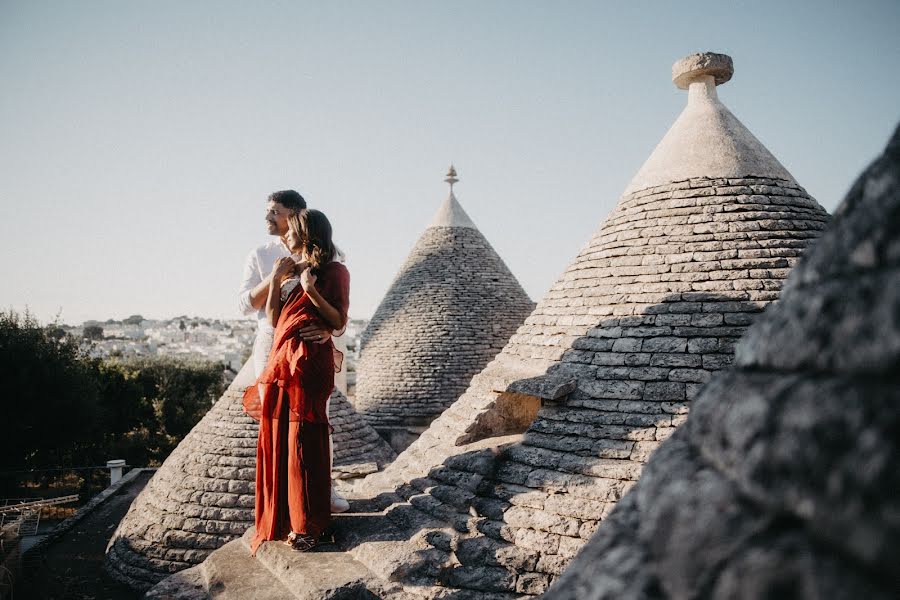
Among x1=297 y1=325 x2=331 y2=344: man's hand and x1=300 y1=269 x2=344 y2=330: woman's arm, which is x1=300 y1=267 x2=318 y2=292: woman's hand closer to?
x1=300 y1=269 x2=344 y2=330: woman's arm

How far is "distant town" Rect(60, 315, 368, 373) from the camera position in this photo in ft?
137

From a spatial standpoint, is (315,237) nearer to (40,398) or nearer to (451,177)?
(451,177)

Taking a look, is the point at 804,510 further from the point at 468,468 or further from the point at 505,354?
the point at 505,354

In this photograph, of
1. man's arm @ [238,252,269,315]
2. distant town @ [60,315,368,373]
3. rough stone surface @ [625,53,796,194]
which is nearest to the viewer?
A: man's arm @ [238,252,269,315]

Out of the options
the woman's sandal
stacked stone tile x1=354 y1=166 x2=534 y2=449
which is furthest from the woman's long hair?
stacked stone tile x1=354 y1=166 x2=534 y2=449

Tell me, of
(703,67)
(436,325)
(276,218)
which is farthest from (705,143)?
(436,325)

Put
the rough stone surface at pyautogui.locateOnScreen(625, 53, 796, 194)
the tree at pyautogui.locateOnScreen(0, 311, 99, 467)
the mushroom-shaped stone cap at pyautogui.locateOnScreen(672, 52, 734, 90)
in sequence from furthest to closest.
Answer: the tree at pyautogui.locateOnScreen(0, 311, 99, 467) < the mushroom-shaped stone cap at pyautogui.locateOnScreen(672, 52, 734, 90) < the rough stone surface at pyautogui.locateOnScreen(625, 53, 796, 194)

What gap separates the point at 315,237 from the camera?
375 centimetres

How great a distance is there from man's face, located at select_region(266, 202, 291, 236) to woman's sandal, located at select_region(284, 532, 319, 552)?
7.56 feet

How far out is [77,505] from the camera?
52.6 feet

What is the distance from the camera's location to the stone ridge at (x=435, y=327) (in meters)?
13.3

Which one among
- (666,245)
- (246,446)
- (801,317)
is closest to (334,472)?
(246,446)

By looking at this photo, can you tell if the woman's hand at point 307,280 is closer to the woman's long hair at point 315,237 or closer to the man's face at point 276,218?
the woman's long hair at point 315,237

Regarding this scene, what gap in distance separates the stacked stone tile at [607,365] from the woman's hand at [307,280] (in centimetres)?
180
